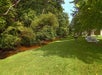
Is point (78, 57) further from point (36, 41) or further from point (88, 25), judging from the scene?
point (36, 41)

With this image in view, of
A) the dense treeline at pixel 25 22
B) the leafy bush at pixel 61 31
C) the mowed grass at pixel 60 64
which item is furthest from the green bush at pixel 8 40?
the leafy bush at pixel 61 31

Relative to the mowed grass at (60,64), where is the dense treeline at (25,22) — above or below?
above

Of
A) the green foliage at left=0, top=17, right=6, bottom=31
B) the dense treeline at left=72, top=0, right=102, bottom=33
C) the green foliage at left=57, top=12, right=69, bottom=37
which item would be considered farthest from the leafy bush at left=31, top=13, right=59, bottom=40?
the dense treeline at left=72, top=0, right=102, bottom=33

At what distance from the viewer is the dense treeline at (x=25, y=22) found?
3114cm

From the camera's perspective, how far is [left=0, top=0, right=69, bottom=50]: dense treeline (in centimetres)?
3114

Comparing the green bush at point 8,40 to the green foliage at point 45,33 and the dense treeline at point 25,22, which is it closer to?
the dense treeline at point 25,22

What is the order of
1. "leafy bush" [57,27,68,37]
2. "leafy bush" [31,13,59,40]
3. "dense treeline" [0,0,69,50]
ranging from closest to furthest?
1. "dense treeline" [0,0,69,50]
2. "leafy bush" [31,13,59,40]
3. "leafy bush" [57,27,68,37]

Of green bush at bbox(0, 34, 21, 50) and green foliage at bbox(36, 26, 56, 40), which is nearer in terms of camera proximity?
green bush at bbox(0, 34, 21, 50)

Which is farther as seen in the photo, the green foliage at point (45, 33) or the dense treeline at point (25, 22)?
the green foliage at point (45, 33)

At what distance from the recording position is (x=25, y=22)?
119 ft

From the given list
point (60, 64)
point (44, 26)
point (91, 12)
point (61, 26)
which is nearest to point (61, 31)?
point (61, 26)

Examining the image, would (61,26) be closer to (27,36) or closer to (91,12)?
(27,36)

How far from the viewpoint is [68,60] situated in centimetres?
1711

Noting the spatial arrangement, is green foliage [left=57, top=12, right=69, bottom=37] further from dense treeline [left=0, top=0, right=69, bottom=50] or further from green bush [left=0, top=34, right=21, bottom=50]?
green bush [left=0, top=34, right=21, bottom=50]
